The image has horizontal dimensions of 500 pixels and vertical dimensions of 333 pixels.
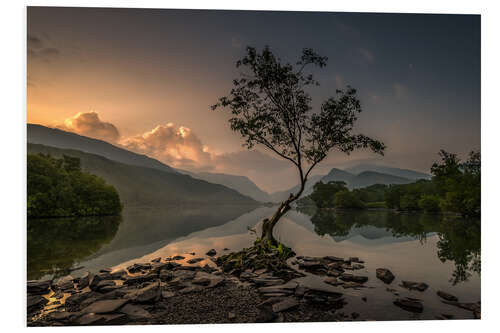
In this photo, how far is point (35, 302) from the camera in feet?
21.8

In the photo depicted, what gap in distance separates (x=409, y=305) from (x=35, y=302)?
1036cm

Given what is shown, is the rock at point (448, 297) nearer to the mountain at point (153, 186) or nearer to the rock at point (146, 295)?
the rock at point (146, 295)

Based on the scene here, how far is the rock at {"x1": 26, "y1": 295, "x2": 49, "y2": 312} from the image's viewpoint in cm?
658

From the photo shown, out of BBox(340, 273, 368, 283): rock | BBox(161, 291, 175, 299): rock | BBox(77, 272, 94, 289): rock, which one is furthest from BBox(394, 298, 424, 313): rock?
BBox(77, 272, 94, 289): rock

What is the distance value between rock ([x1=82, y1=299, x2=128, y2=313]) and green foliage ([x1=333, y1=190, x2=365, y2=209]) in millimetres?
73590

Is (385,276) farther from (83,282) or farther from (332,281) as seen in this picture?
(83,282)

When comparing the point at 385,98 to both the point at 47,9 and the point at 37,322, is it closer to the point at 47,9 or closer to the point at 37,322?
the point at 47,9

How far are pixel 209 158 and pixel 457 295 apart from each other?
1248 centimetres

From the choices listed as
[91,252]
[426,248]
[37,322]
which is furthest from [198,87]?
[426,248]

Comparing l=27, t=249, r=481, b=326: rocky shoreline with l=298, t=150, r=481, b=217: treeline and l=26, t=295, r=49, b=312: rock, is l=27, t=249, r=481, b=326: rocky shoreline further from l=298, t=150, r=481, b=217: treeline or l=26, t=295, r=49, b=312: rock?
l=298, t=150, r=481, b=217: treeline

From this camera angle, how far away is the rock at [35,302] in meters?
6.58

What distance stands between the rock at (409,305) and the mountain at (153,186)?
130 meters

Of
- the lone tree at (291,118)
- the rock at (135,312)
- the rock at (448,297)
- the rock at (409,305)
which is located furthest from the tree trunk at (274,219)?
the rock at (135,312)

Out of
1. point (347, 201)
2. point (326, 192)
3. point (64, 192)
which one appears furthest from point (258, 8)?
point (326, 192)
